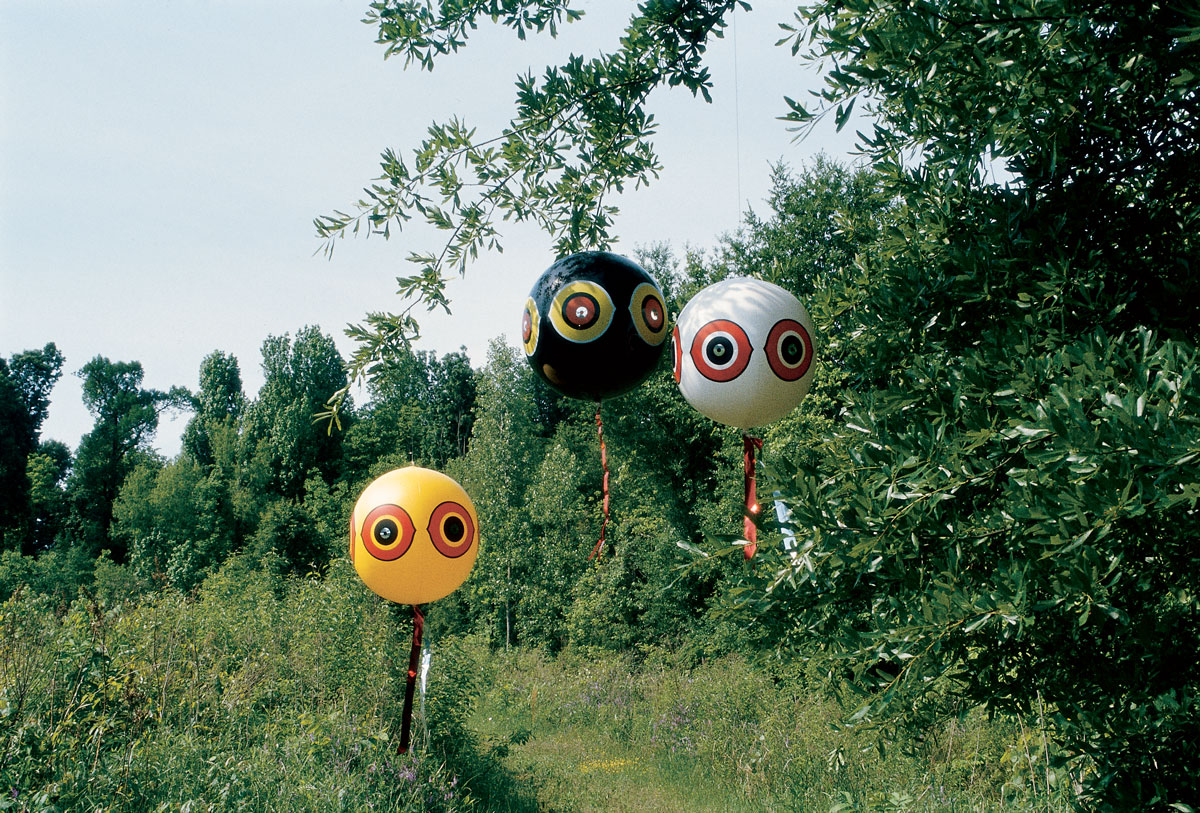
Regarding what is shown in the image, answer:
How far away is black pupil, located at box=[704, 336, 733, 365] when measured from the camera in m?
3.08

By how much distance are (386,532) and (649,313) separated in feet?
6.26

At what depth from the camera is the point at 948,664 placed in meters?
2.36

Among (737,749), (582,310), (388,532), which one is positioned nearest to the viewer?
(582,310)

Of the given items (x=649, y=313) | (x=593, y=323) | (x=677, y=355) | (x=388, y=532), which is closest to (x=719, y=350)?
(x=677, y=355)

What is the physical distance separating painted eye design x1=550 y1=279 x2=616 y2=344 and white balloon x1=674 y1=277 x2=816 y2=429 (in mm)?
348

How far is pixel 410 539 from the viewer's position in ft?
13.6

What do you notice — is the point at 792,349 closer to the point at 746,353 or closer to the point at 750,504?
the point at 746,353

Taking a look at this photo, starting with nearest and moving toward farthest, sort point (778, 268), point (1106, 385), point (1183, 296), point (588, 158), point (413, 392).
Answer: point (1106, 385), point (1183, 296), point (588, 158), point (778, 268), point (413, 392)

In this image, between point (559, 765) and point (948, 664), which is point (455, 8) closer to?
point (948, 664)

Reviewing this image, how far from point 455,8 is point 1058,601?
3008 millimetres

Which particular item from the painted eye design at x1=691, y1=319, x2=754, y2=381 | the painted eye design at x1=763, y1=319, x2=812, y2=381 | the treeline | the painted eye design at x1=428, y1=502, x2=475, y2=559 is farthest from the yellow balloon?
the painted eye design at x1=763, y1=319, x2=812, y2=381

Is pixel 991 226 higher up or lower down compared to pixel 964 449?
higher up

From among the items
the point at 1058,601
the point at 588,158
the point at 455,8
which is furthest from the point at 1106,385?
the point at 455,8

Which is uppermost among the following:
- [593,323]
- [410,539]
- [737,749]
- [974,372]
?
[593,323]
